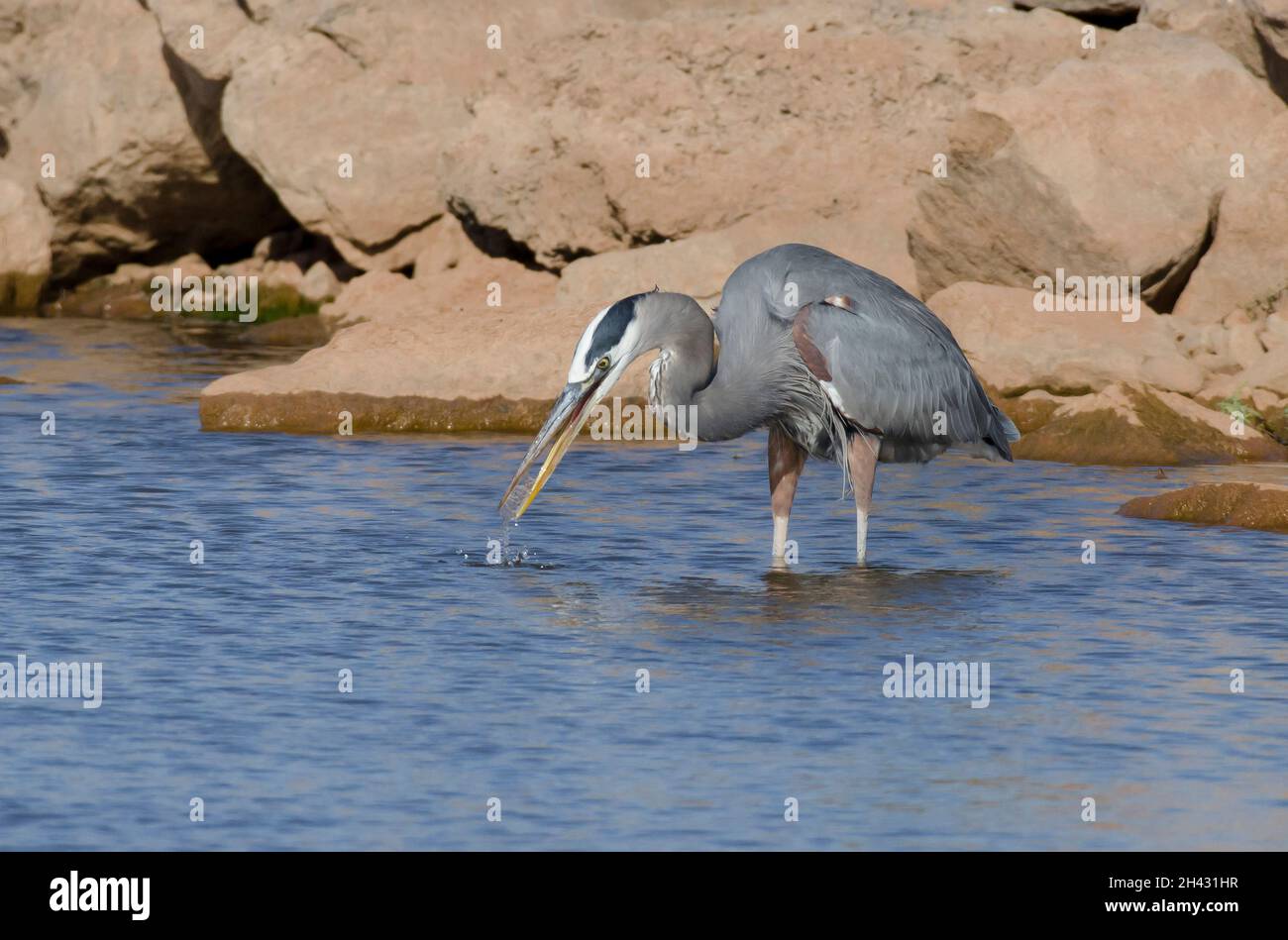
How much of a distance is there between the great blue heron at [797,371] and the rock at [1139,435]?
9.74 ft

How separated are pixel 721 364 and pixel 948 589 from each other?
159 cm

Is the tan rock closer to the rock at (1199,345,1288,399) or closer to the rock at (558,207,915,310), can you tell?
the rock at (558,207,915,310)

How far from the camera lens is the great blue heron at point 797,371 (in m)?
11.1

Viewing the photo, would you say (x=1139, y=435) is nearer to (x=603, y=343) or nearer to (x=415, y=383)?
(x=415, y=383)

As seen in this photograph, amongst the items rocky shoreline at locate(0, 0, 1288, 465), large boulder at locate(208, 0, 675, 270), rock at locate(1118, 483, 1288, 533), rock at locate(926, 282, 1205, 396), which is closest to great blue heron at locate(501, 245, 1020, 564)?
rock at locate(1118, 483, 1288, 533)

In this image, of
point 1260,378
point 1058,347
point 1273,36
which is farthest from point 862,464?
point 1273,36

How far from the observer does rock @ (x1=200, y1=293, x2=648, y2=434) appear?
17.1 metres

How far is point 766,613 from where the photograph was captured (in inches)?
434

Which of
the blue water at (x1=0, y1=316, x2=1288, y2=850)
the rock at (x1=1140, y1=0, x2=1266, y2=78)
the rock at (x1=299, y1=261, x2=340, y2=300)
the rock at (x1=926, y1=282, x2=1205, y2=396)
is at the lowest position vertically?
the blue water at (x1=0, y1=316, x2=1288, y2=850)

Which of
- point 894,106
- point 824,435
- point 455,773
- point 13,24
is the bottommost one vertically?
point 455,773

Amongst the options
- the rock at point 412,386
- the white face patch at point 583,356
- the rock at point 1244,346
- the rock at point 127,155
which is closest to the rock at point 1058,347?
the rock at point 1244,346

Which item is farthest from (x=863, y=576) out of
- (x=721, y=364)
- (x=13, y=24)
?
(x=13, y=24)

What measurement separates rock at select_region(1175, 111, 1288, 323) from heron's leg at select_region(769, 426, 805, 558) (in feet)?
21.7

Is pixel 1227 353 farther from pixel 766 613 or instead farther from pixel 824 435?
Answer: pixel 766 613
